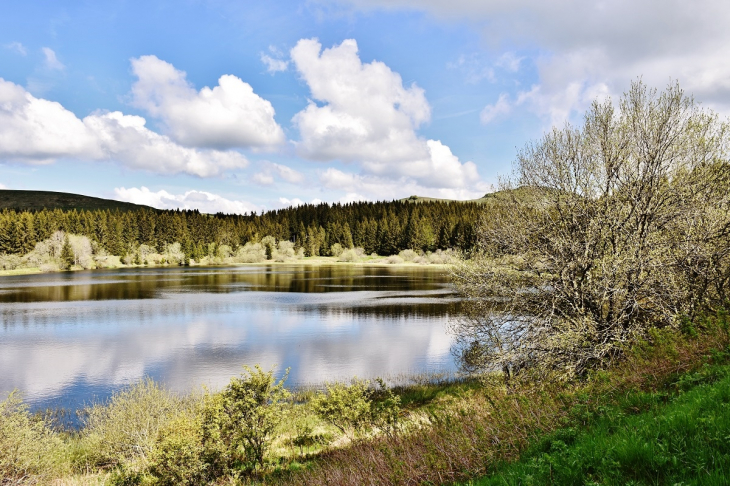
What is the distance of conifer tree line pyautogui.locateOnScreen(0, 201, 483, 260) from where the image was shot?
409 ft

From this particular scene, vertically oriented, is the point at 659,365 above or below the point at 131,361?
above

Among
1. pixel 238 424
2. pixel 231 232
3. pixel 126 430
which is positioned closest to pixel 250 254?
pixel 231 232

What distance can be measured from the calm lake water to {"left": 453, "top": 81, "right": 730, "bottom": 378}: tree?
37.9 ft

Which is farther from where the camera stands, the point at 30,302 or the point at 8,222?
the point at 8,222

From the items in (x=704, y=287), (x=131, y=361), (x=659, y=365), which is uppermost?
(x=704, y=287)

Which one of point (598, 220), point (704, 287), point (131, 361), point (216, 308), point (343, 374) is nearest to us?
point (704, 287)

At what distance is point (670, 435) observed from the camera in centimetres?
562

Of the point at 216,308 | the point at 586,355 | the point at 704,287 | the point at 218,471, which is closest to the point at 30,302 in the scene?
the point at 216,308

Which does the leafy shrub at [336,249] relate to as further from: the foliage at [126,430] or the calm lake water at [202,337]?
the foliage at [126,430]

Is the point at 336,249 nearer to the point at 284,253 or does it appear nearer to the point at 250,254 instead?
the point at 284,253

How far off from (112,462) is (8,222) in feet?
441

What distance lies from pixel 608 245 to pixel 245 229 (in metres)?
168

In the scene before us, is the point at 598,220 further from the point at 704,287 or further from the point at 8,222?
the point at 8,222

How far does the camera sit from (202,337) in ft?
123
